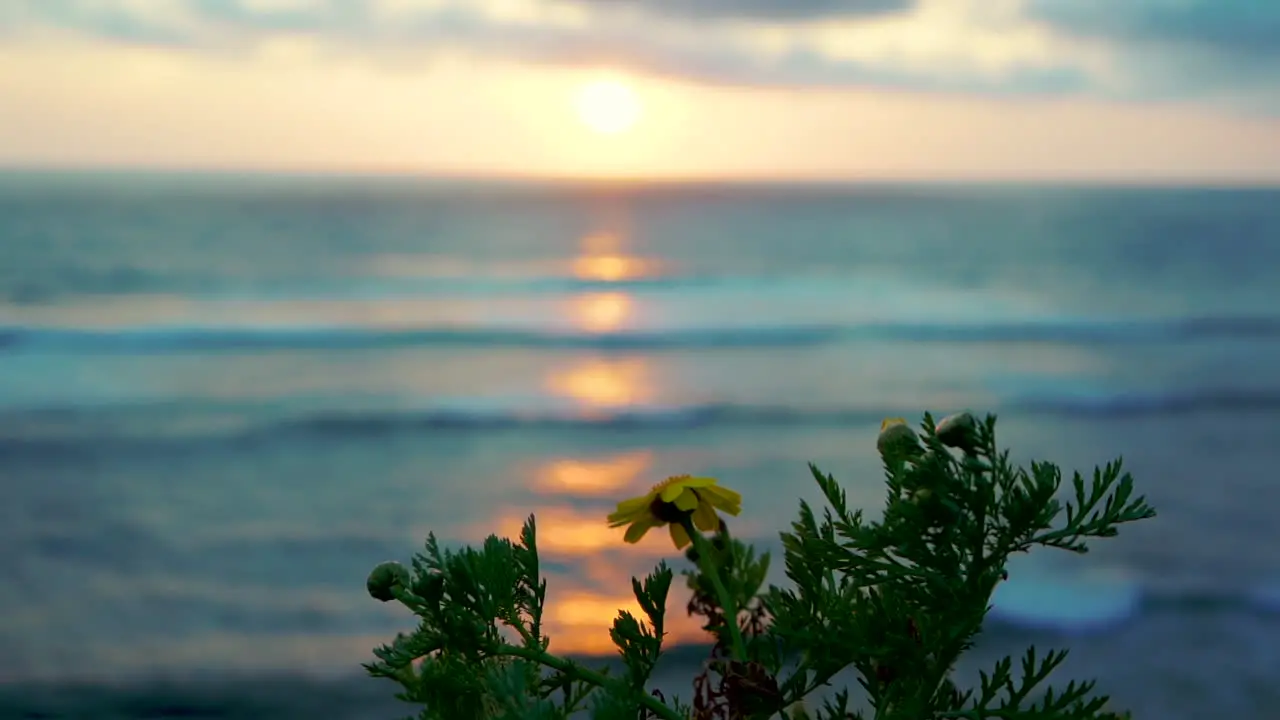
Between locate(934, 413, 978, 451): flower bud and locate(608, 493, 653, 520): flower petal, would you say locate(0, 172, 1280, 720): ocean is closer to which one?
locate(608, 493, 653, 520): flower petal

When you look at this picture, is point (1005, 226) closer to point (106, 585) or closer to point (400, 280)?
point (400, 280)

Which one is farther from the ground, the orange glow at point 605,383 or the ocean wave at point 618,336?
the ocean wave at point 618,336

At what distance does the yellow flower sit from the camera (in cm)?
69

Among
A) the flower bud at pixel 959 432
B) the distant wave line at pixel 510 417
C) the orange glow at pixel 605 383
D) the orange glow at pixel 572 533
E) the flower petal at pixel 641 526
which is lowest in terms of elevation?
the flower petal at pixel 641 526

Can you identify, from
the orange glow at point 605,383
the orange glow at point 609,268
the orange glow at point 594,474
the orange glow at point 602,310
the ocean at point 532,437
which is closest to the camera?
the ocean at point 532,437

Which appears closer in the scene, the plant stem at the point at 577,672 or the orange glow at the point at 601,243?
the plant stem at the point at 577,672

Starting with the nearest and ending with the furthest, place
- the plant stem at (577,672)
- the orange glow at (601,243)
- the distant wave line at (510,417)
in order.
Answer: the plant stem at (577,672) → the distant wave line at (510,417) → the orange glow at (601,243)

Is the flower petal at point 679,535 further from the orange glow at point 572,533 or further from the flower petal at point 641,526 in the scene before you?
the orange glow at point 572,533

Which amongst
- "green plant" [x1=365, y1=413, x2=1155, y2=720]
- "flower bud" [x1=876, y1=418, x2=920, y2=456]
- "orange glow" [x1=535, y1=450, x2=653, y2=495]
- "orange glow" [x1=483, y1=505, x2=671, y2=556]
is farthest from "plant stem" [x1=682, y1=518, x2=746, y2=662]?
"orange glow" [x1=535, y1=450, x2=653, y2=495]

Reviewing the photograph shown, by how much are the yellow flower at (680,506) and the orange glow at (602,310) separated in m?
11.7

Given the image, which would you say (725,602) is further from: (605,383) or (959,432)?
(605,383)

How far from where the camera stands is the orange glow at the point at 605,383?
8.77 m

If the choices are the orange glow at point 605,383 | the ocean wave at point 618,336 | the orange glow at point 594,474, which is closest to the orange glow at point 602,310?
the ocean wave at point 618,336

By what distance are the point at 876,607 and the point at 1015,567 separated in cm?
436
